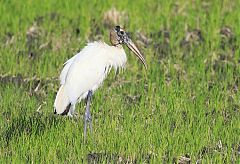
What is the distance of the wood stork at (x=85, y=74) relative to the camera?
7.41 meters

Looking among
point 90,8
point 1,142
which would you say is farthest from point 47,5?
point 1,142

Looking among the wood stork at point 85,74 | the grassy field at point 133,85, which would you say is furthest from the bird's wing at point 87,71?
the grassy field at point 133,85

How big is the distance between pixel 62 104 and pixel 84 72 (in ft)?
1.26

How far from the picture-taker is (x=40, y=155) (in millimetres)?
6805

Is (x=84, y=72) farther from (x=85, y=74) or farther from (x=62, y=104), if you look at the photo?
(x=62, y=104)

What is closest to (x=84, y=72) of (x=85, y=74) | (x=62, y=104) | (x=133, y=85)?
(x=85, y=74)

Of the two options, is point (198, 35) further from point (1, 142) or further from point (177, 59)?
point (1, 142)

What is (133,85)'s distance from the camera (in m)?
8.83

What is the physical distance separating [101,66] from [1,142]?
3.91 feet

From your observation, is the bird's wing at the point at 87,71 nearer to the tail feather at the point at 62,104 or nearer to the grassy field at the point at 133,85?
the tail feather at the point at 62,104

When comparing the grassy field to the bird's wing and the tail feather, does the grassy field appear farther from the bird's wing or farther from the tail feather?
the bird's wing

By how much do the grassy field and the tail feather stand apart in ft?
0.46

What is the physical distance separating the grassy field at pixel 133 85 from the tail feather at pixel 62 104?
139mm

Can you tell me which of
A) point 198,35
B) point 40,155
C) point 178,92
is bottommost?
point 40,155
